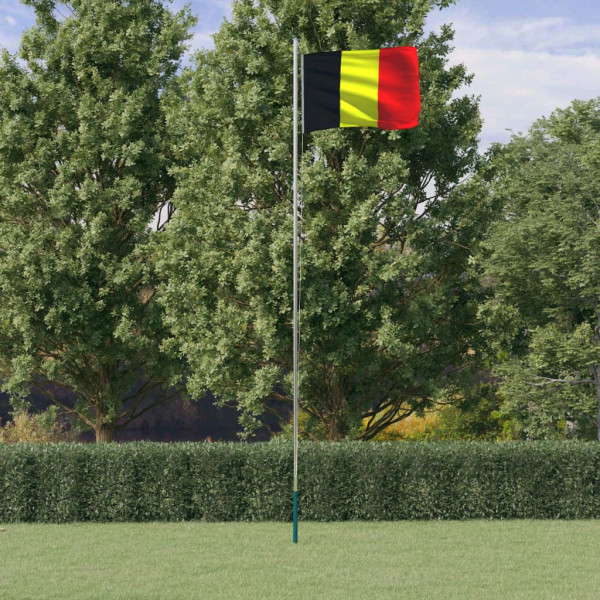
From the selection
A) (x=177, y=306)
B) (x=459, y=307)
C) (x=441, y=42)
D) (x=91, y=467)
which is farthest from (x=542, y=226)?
(x=91, y=467)

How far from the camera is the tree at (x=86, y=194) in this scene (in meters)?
18.2

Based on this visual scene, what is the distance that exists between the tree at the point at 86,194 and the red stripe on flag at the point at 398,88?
6.97 metres

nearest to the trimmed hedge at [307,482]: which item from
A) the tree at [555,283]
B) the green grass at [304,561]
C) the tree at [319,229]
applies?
the green grass at [304,561]

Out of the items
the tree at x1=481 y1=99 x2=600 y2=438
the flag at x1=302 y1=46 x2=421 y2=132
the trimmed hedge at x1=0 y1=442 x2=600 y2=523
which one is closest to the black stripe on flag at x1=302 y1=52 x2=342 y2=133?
the flag at x1=302 y1=46 x2=421 y2=132

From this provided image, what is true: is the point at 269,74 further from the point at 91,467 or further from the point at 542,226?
the point at 91,467

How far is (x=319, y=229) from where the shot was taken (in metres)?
15.2

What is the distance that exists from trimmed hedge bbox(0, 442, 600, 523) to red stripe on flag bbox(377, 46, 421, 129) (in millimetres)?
5408

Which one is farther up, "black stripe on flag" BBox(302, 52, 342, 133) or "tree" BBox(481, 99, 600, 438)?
"black stripe on flag" BBox(302, 52, 342, 133)

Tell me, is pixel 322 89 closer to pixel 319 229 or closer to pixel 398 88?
pixel 398 88

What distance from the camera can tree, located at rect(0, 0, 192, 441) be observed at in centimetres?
1817

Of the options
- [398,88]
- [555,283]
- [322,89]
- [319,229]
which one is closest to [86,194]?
[319,229]

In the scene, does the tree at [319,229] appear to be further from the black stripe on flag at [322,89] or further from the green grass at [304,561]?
the green grass at [304,561]

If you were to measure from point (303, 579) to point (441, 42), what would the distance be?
11.4 m

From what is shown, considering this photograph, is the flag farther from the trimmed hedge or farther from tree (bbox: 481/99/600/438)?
the trimmed hedge
